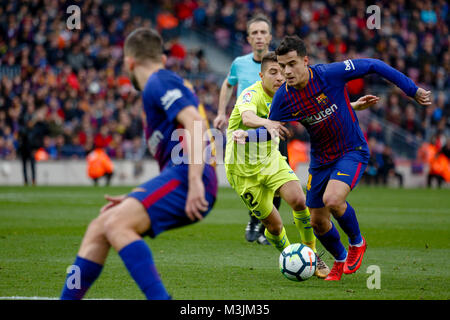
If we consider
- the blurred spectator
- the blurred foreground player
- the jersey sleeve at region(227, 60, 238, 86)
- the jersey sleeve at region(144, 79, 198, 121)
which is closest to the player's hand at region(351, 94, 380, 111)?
the jersey sleeve at region(227, 60, 238, 86)

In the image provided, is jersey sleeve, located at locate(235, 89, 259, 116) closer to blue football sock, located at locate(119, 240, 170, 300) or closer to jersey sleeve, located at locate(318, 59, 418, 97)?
jersey sleeve, located at locate(318, 59, 418, 97)

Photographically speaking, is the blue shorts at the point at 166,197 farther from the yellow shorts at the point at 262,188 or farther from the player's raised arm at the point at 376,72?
the yellow shorts at the point at 262,188

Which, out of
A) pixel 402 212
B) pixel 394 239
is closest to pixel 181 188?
pixel 394 239

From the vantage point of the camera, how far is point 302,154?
24516 mm

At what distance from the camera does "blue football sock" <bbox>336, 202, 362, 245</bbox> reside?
23.5 ft

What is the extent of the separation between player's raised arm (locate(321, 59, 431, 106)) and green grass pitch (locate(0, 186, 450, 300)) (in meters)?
1.76

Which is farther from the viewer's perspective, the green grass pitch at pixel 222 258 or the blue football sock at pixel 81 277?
the green grass pitch at pixel 222 258

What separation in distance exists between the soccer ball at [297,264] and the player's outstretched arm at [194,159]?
2.26 m

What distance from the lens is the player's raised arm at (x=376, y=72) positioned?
683 cm

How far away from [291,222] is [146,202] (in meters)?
8.52

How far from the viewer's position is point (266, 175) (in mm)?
7859

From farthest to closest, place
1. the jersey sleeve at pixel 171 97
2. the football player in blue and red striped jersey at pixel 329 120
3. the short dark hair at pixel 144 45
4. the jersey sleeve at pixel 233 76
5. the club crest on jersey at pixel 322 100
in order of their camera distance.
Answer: the jersey sleeve at pixel 233 76 < the club crest on jersey at pixel 322 100 < the football player in blue and red striped jersey at pixel 329 120 < the short dark hair at pixel 144 45 < the jersey sleeve at pixel 171 97

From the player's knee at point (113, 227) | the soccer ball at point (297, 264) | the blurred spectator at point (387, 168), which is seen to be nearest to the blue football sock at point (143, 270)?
the player's knee at point (113, 227)
